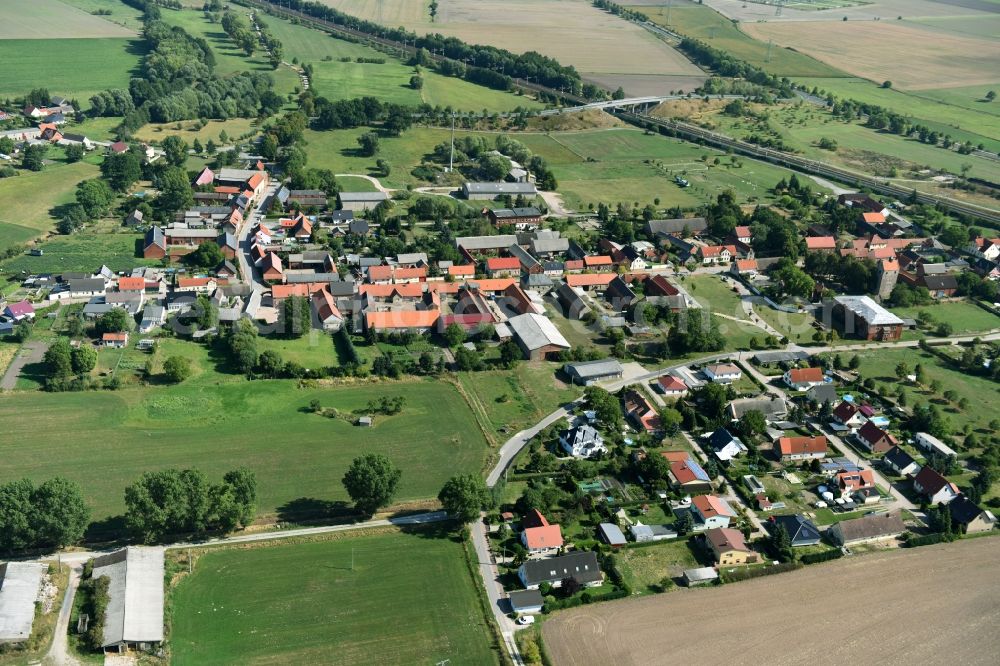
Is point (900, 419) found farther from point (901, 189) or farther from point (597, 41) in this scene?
point (597, 41)

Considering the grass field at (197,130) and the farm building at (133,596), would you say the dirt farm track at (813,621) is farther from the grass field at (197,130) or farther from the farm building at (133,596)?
the grass field at (197,130)

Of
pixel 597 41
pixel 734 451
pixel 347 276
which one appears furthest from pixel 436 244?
pixel 597 41

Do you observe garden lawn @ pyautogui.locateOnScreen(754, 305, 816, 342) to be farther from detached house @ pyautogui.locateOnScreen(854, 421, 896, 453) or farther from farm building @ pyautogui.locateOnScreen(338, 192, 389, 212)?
farm building @ pyautogui.locateOnScreen(338, 192, 389, 212)

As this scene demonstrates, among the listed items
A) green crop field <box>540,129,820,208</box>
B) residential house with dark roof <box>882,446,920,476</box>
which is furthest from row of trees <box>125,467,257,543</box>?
green crop field <box>540,129,820,208</box>

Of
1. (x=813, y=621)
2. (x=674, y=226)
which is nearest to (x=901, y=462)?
(x=813, y=621)

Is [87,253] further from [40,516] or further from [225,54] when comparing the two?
[225,54]

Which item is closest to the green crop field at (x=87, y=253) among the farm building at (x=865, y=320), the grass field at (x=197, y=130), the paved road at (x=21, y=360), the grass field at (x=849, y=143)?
the paved road at (x=21, y=360)
